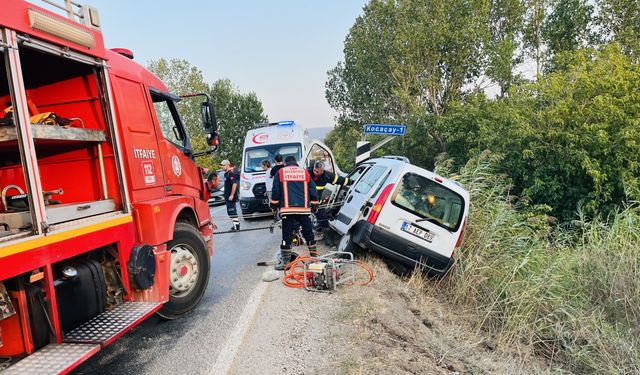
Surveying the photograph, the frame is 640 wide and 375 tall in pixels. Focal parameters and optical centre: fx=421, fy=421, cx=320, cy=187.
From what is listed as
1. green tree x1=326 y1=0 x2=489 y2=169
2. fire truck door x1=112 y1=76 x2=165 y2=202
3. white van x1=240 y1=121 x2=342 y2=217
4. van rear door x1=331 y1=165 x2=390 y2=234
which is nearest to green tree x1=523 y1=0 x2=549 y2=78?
green tree x1=326 y1=0 x2=489 y2=169

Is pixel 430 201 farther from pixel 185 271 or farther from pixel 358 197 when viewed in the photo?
pixel 185 271

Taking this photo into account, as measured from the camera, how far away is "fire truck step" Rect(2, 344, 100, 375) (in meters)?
2.57

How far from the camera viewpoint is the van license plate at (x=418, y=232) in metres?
5.79

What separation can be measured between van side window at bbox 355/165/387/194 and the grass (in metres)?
1.63

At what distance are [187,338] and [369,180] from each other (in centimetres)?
377

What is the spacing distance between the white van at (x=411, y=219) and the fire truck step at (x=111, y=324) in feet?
10.0

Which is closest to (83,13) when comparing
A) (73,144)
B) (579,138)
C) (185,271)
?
(73,144)

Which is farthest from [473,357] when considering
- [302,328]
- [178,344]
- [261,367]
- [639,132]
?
[639,132]

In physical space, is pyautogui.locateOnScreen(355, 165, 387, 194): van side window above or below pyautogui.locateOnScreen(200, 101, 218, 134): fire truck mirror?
below

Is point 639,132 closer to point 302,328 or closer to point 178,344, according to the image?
point 302,328

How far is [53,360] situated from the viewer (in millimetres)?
2699

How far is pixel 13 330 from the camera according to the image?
2.72 meters

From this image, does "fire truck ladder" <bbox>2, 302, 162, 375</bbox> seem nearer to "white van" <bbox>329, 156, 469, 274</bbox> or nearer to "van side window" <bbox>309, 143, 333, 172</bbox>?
"white van" <bbox>329, 156, 469, 274</bbox>

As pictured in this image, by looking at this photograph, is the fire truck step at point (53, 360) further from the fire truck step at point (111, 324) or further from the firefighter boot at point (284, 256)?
the firefighter boot at point (284, 256)
